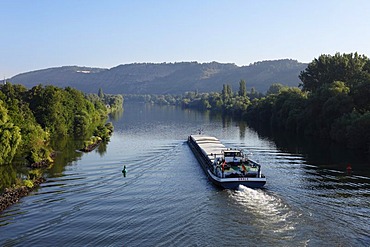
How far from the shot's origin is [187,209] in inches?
1396

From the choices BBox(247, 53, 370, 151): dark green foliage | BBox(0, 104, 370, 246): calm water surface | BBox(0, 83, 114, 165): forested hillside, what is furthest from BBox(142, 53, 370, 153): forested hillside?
BBox(0, 83, 114, 165): forested hillside

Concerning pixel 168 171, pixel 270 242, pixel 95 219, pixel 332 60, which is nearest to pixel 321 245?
pixel 270 242

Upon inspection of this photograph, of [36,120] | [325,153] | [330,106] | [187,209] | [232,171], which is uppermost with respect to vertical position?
[330,106]

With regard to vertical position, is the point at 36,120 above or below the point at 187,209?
above

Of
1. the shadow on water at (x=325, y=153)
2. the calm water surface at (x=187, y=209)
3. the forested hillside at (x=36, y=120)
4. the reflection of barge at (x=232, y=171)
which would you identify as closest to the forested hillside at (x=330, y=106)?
the shadow on water at (x=325, y=153)

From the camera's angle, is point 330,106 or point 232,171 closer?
A: point 232,171

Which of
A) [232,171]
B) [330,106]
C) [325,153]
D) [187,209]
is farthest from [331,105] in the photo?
[187,209]

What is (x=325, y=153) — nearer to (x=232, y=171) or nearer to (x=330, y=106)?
(x=330, y=106)

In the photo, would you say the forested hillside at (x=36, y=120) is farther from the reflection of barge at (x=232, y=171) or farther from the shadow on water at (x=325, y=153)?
the shadow on water at (x=325, y=153)

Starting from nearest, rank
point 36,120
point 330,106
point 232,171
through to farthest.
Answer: point 232,171
point 330,106
point 36,120

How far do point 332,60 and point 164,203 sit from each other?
312 feet

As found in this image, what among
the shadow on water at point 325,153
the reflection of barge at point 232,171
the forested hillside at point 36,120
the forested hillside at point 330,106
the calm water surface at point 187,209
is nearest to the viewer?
the calm water surface at point 187,209

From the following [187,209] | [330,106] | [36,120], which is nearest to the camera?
[187,209]

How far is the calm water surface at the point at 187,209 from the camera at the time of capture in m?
28.6
